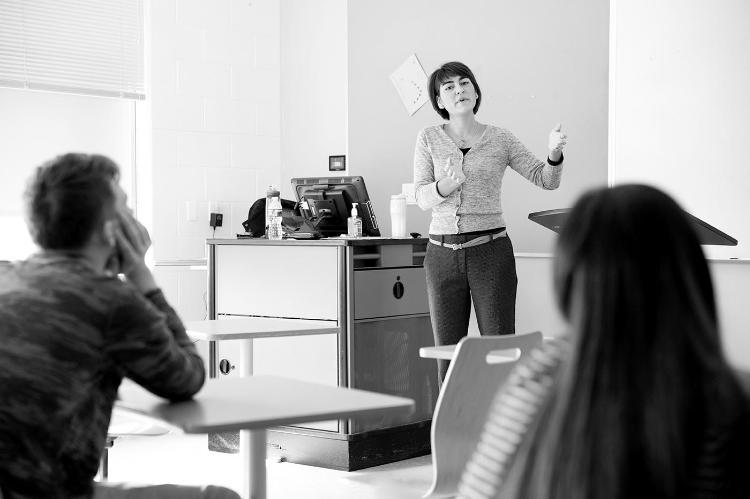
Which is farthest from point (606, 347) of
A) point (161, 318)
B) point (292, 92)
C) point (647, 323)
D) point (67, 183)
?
point (292, 92)

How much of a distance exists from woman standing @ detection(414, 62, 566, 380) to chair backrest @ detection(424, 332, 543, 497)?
1.23 metres

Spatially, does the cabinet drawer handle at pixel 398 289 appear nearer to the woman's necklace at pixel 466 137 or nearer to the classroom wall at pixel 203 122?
the woman's necklace at pixel 466 137

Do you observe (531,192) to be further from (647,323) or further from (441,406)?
(647,323)

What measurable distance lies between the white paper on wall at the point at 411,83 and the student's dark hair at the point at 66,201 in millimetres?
3615

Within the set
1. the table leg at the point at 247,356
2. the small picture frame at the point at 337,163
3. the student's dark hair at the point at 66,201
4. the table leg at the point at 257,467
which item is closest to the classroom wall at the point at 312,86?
the small picture frame at the point at 337,163

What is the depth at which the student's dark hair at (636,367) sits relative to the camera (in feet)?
2.58

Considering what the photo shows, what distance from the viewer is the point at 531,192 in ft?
15.3

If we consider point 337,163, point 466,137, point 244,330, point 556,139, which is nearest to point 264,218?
point 337,163

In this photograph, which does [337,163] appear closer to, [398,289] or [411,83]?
[411,83]

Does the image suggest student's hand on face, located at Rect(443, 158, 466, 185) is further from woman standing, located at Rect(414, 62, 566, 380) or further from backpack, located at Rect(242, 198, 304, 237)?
backpack, located at Rect(242, 198, 304, 237)

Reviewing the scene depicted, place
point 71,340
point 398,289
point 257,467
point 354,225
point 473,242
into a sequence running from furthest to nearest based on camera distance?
point 354,225 → point 398,289 → point 473,242 → point 257,467 → point 71,340

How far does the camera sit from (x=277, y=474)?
4.22 metres

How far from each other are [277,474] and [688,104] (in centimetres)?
230

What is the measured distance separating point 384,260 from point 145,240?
8.49 feet
